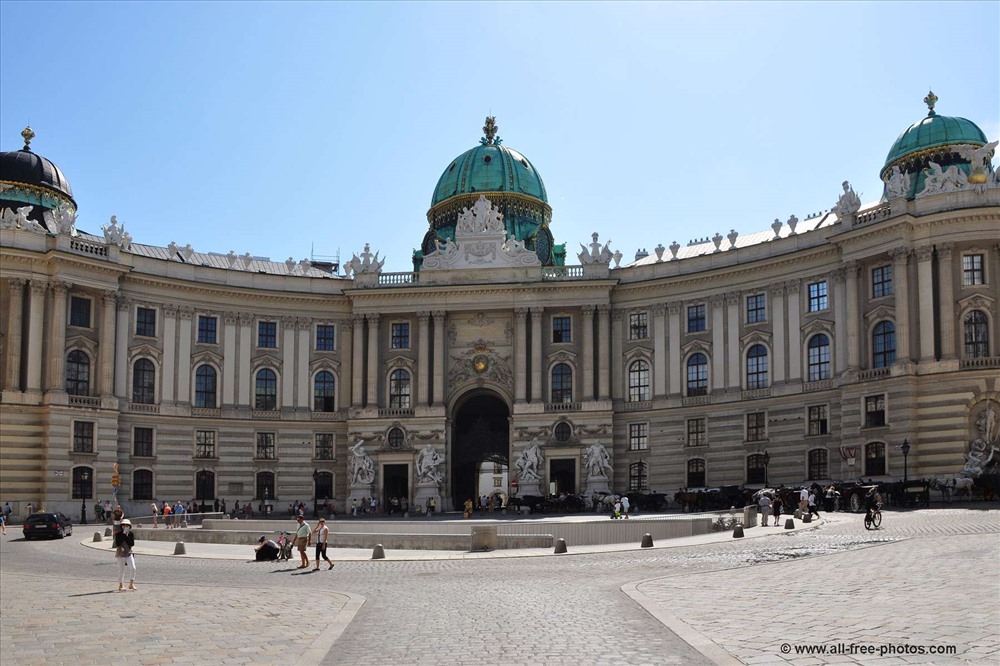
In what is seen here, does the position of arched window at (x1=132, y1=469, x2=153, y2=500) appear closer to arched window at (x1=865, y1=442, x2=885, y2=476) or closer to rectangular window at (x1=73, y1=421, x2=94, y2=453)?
rectangular window at (x1=73, y1=421, x2=94, y2=453)

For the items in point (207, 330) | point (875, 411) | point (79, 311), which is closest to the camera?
point (875, 411)

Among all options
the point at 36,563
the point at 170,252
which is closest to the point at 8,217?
the point at 170,252

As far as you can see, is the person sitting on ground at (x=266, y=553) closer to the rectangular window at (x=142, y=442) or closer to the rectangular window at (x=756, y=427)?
the rectangular window at (x=142, y=442)

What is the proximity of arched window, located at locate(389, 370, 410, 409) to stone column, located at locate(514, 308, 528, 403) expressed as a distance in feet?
27.0

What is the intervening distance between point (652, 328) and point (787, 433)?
→ 12915mm

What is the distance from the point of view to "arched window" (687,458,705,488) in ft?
235

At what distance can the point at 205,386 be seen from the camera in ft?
249

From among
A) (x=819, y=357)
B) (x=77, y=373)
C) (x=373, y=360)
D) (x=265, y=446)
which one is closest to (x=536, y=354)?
(x=373, y=360)

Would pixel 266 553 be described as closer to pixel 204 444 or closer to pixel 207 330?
pixel 204 444

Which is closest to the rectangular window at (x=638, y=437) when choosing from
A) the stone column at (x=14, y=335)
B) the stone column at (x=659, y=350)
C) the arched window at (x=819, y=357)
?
the stone column at (x=659, y=350)

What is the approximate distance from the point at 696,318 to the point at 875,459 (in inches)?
686

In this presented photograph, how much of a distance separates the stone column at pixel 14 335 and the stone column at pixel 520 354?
32868mm

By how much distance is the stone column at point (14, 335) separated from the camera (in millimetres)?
67188

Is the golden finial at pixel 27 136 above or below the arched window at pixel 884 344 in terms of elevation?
above
